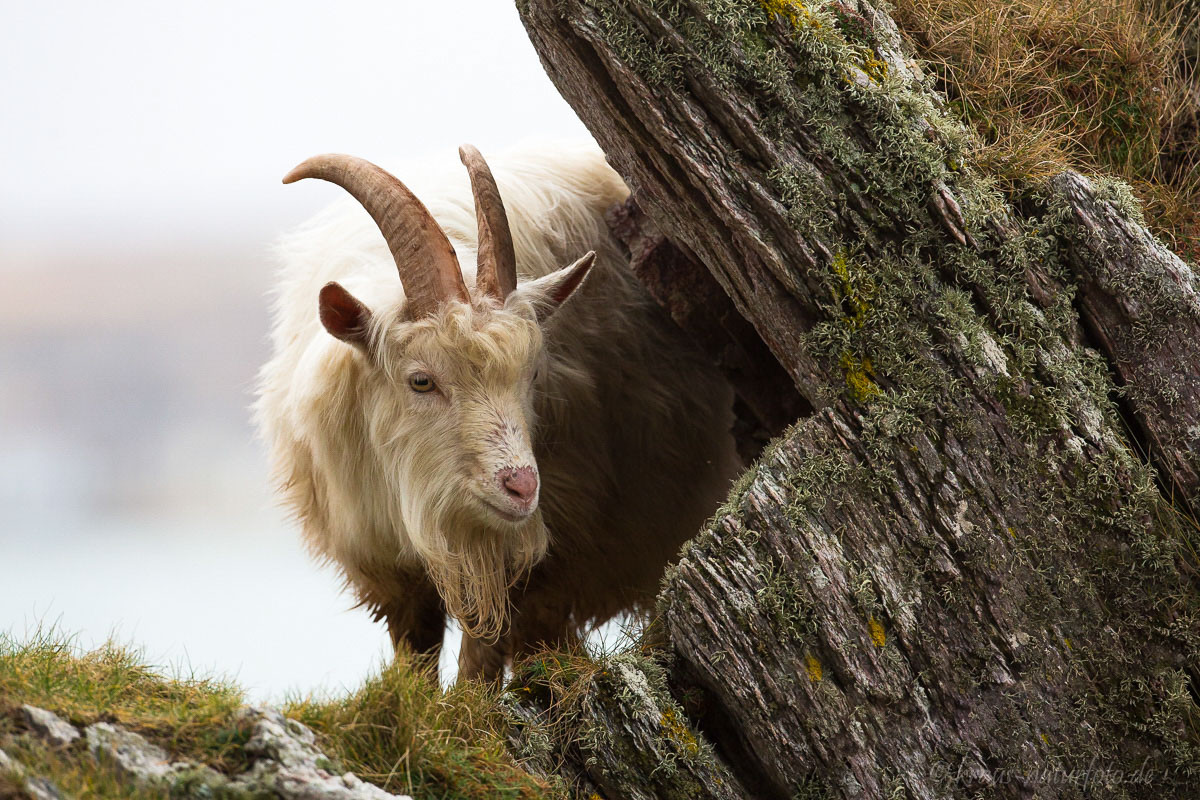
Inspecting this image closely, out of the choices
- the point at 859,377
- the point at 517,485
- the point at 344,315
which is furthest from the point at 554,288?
the point at 859,377

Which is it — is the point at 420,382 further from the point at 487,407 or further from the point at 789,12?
the point at 789,12

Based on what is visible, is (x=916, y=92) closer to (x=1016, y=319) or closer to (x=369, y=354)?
(x=1016, y=319)

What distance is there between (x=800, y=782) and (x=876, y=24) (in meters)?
3.09

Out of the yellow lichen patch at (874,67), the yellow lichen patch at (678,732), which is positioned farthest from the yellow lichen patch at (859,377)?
the yellow lichen patch at (678,732)

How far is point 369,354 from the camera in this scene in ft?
15.2

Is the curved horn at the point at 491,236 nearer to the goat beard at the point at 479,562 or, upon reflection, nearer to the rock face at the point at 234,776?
the goat beard at the point at 479,562

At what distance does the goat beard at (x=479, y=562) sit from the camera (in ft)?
15.7

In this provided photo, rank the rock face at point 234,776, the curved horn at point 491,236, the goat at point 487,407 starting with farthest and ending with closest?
the curved horn at point 491,236 → the goat at point 487,407 → the rock face at point 234,776

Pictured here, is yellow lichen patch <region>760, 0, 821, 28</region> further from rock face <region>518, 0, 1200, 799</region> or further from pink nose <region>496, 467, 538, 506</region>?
pink nose <region>496, 467, 538, 506</region>

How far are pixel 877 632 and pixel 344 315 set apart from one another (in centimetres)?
253

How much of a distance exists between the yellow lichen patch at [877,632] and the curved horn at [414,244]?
83.6 inches

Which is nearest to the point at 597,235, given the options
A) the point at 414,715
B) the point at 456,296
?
the point at 456,296

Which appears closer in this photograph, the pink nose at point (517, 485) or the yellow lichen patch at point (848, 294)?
the yellow lichen patch at point (848, 294)

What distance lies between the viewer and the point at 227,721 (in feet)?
10.4
